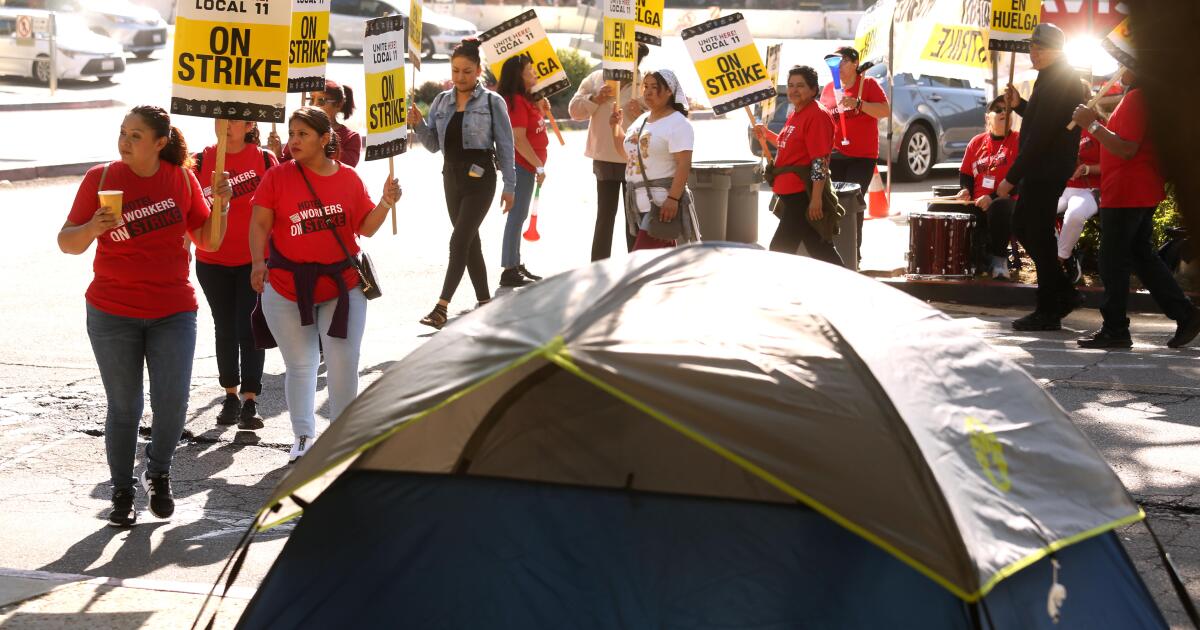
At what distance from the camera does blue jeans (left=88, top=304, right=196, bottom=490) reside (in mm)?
6250

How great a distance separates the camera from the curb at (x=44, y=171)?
719 inches

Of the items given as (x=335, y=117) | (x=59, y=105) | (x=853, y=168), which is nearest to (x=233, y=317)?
(x=335, y=117)

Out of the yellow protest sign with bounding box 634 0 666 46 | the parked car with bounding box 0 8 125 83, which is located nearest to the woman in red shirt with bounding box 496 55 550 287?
the yellow protest sign with bounding box 634 0 666 46

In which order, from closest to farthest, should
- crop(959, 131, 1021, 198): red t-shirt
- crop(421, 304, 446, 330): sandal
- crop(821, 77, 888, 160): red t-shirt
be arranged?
crop(421, 304, 446, 330): sandal → crop(959, 131, 1021, 198): red t-shirt → crop(821, 77, 888, 160): red t-shirt

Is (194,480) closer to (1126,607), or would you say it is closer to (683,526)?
(683,526)

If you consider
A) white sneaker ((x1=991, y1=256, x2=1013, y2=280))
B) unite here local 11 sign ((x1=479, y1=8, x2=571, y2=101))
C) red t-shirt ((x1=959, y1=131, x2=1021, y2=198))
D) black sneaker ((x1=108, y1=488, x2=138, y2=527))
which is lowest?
black sneaker ((x1=108, y1=488, x2=138, y2=527))

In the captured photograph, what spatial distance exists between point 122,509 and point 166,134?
5.28 ft

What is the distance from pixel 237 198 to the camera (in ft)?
25.8

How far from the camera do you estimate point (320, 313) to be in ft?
22.8

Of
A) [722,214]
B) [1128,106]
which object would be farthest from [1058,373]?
[722,214]

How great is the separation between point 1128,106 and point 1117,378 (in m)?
1.81

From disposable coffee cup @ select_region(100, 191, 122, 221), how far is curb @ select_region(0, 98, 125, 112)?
68.0ft

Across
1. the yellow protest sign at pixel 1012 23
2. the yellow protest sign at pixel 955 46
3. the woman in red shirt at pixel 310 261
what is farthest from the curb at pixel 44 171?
the woman in red shirt at pixel 310 261

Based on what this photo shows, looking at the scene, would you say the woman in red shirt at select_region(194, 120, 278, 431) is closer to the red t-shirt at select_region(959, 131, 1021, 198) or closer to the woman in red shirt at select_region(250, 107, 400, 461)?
the woman in red shirt at select_region(250, 107, 400, 461)
